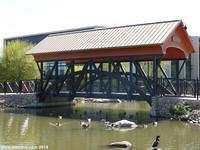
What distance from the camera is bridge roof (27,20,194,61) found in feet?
A: 92.5

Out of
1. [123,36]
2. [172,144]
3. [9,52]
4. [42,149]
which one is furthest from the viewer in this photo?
[9,52]

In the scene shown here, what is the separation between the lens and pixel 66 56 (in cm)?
3412

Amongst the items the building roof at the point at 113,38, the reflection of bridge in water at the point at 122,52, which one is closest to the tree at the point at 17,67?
the reflection of bridge in water at the point at 122,52

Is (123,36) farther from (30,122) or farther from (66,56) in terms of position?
(30,122)

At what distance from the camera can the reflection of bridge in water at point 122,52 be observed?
2853 centimetres

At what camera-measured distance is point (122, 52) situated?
29.8 m

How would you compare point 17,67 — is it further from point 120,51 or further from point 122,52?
point 122,52

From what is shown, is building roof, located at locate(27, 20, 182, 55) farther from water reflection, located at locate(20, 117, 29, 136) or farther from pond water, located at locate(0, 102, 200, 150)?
water reflection, located at locate(20, 117, 29, 136)

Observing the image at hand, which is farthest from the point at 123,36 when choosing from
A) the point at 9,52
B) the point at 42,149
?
the point at 9,52

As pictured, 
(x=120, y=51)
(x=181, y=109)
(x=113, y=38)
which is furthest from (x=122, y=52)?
(x=181, y=109)

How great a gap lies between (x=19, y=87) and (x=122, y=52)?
13.8 meters

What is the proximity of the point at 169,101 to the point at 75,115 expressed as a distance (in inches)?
271

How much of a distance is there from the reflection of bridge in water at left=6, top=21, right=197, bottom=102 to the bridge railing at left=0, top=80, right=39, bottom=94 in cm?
263

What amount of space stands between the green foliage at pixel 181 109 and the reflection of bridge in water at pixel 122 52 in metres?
2.40
